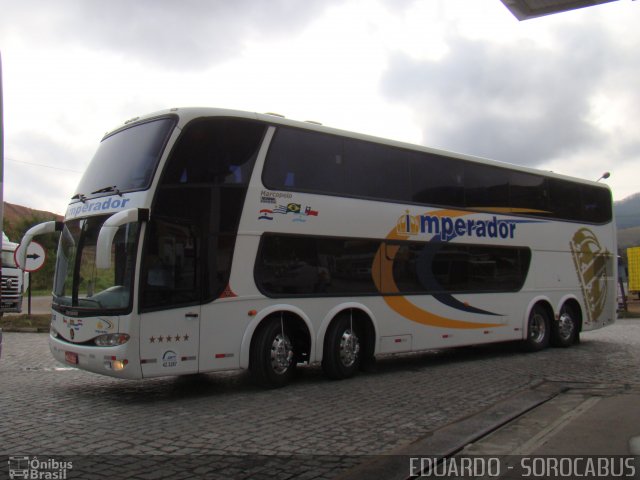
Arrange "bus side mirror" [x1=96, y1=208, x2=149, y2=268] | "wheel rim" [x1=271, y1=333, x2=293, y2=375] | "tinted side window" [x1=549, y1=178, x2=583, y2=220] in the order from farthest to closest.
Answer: "tinted side window" [x1=549, y1=178, x2=583, y2=220] → "wheel rim" [x1=271, y1=333, x2=293, y2=375] → "bus side mirror" [x1=96, y1=208, x2=149, y2=268]

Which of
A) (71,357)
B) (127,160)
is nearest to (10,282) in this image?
(71,357)

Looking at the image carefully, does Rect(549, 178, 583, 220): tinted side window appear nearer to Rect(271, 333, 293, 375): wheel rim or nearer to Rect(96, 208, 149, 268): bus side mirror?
Rect(271, 333, 293, 375): wheel rim

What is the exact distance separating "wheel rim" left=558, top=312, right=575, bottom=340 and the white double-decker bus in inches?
82.6

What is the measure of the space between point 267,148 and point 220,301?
91.7 inches

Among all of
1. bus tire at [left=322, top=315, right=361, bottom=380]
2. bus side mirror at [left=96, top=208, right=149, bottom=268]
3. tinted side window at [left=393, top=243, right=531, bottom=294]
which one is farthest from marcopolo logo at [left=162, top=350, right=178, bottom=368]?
tinted side window at [left=393, top=243, right=531, bottom=294]

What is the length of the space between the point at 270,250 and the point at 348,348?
7.18ft

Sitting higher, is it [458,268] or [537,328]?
[458,268]

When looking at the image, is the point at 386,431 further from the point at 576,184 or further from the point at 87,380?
the point at 576,184

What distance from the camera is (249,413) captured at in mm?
7246

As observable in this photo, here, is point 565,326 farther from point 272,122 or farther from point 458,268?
point 272,122

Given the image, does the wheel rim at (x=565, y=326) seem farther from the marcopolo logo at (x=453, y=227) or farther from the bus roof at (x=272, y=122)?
the bus roof at (x=272, y=122)

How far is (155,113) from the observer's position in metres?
8.56

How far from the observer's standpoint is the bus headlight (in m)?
7.55

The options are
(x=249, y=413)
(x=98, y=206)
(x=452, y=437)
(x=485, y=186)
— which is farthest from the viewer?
(x=485, y=186)
